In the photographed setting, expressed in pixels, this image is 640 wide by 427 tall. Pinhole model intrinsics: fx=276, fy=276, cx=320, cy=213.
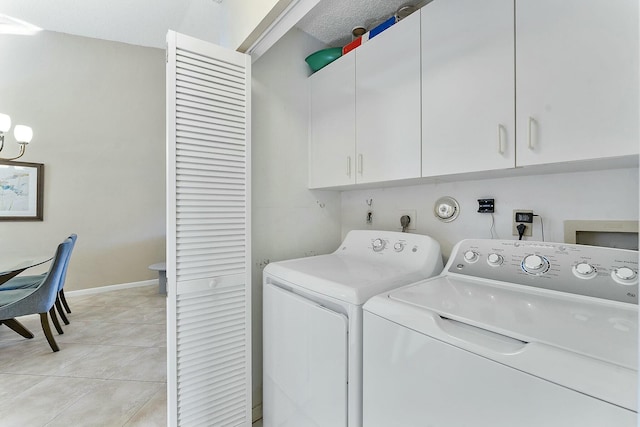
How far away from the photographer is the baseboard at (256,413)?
1683mm

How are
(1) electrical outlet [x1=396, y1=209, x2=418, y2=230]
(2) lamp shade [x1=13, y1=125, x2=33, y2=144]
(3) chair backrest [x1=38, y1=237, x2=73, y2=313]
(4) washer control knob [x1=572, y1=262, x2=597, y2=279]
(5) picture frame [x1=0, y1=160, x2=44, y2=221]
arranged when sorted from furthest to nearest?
(5) picture frame [x1=0, y1=160, x2=44, y2=221]
(2) lamp shade [x1=13, y1=125, x2=33, y2=144]
(3) chair backrest [x1=38, y1=237, x2=73, y2=313]
(1) electrical outlet [x1=396, y1=209, x2=418, y2=230]
(4) washer control knob [x1=572, y1=262, x2=597, y2=279]

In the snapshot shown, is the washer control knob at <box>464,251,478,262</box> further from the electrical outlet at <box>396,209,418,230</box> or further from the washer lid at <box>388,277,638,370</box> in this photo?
the electrical outlet at <box>396,209,418,230</box>

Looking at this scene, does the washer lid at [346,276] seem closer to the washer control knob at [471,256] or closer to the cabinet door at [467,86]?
the washer control knob at [471,256]

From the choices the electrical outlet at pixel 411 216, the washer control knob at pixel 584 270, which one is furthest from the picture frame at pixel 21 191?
the washer control knob at pixel 584 270

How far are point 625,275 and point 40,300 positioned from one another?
12.3ft

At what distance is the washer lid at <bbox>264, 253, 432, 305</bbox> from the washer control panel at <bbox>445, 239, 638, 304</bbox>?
24 cm

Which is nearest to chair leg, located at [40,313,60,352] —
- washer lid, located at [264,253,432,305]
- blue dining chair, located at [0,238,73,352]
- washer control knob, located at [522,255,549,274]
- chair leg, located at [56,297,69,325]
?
blue dining chair, located at [0,238,73,352]

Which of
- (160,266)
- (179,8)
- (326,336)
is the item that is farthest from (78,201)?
(326,336)

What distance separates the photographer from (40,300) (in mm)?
2387

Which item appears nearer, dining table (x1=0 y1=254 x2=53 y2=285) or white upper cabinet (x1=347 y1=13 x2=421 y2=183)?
white upper cabinet (x1=347 y1=13 x2=421 y2=183)

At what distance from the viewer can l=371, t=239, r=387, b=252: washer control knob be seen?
5.17 feet

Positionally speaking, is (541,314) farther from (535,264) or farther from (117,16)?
(117,16)

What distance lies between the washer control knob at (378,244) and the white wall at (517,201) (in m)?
0.22

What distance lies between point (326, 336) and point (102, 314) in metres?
3.59
